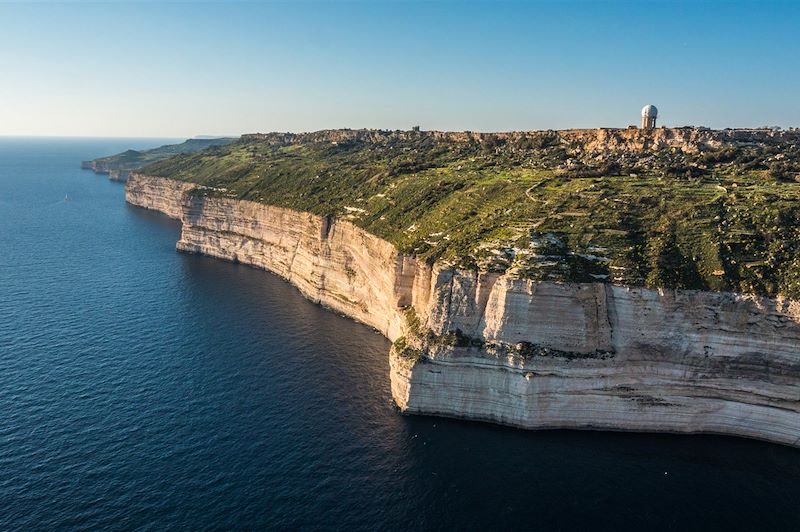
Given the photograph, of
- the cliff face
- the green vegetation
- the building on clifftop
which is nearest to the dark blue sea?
the cliff face

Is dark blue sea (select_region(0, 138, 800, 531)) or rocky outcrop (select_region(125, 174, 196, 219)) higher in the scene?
rocky outcrop (select_region(125, 174, 196, 219))

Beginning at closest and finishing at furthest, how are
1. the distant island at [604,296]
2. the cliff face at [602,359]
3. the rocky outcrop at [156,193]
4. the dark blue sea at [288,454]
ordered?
the dark blue sea at [288,454] → the cliff face at [602,359] → the distant island at [604,296] → the rocky outcrop at [156,193]

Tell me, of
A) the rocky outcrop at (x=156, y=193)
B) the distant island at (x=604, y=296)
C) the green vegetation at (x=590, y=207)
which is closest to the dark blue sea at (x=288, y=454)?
the distant island at (x=604, y=296)

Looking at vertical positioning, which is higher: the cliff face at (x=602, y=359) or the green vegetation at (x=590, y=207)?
the green vegetation at (x=590, y=207)

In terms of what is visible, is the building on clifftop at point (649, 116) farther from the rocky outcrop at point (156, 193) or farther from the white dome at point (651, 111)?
A: the rocky outcrop at point (156, 193)

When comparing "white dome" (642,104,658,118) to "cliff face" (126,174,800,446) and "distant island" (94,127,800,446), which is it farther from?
"cliff face" (126,174,800,446)

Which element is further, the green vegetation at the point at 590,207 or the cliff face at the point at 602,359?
the green vegetation at the point at 590,207

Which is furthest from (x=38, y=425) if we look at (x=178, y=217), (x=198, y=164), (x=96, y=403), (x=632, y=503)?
(x=198, y=164)
